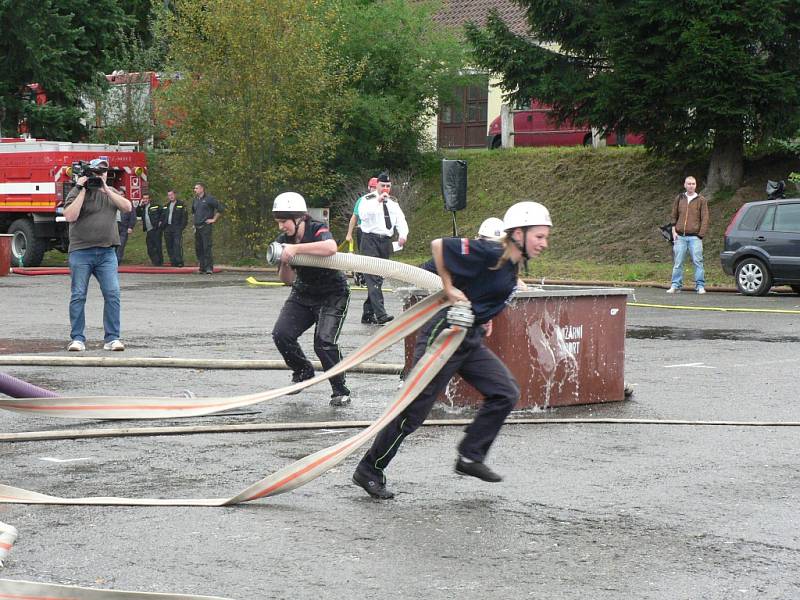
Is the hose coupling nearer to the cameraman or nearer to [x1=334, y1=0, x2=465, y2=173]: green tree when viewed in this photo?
the cameraman

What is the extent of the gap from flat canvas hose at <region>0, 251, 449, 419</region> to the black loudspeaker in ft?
32.0

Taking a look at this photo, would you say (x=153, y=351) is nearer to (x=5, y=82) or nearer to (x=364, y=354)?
(x=364, y=354)

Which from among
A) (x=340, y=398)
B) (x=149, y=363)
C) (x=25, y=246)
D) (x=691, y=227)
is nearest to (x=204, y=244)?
(x=25, y=246)

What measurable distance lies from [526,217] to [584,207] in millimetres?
25772

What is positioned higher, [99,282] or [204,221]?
[99,282]

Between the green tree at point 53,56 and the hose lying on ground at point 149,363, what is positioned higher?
the green tree at point 53,56

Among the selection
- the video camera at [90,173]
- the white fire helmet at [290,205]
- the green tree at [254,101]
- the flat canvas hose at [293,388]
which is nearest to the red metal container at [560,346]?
the white fire helmet at [290,205]

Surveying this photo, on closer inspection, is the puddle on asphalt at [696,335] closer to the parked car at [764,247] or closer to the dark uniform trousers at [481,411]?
the parked car at [764,247]

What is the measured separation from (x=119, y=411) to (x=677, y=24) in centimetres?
2043

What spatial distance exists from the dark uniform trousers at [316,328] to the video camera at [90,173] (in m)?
3.61

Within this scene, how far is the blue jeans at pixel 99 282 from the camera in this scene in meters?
13.1

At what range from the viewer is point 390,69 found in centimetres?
3547

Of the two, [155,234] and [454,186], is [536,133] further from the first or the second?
[454,186]

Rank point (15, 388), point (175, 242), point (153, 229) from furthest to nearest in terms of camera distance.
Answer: point (153, 229) → point (175, 242) → point (15, 388)
